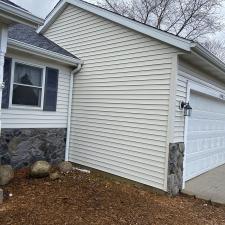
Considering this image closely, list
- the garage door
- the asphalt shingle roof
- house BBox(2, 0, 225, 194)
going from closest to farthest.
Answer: house BBox(2, 0, 225, 194)
the garage door
the asphalt shingle roof

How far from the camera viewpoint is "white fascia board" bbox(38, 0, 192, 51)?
6.27 meters

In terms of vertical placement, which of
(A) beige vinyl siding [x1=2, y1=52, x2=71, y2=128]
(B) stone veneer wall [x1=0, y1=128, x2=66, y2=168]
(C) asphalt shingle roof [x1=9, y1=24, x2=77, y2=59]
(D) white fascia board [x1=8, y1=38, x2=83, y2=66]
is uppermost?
(C) asphalt shingle roof [x1=9, y1=24, x2=77, y2=59]

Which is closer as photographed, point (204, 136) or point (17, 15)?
point (17, 15)

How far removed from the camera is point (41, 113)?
25.3 ft

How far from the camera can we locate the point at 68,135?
340 inches

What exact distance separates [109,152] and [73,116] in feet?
5.61

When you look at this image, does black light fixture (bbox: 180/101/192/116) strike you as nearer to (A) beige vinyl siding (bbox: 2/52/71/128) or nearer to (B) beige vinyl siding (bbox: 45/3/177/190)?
(B) beige vinyl siding (bbox: 45/3/177/190)

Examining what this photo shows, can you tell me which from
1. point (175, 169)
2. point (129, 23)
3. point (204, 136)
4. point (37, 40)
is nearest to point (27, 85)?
point (37, 40)

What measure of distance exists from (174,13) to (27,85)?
19.6 metres

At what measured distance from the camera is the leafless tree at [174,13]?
76.7 ft

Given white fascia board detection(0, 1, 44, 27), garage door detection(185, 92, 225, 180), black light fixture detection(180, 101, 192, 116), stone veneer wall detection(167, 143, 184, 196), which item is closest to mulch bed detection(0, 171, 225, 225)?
stone veneer wall detection(167, 143, 184, 196)

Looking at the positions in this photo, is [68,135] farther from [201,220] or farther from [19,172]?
[201,220]

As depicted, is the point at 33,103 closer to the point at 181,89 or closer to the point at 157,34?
the point at 157,34

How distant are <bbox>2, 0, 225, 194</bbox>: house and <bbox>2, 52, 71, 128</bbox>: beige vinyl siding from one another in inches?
1.1
